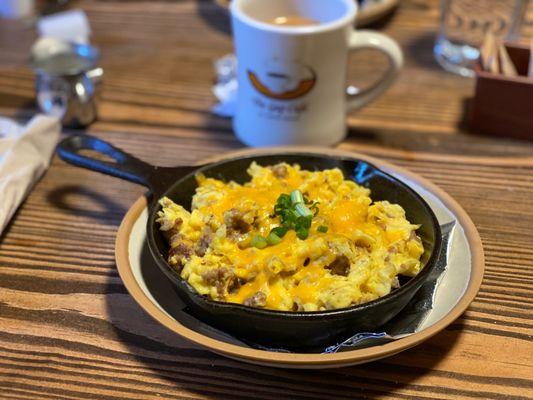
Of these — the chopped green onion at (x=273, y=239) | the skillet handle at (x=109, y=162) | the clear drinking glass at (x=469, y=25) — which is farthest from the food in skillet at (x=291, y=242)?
the clear drinking glass at (x=469, y=25)

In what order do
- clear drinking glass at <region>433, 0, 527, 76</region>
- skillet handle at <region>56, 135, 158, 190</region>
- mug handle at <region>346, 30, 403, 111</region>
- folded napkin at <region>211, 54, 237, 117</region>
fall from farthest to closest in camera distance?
clear drinking glass at <region>433, 0, 527, 76</region> < folded napkin at <region>211, 54, 237, 117</region> < mug handle at <region>346, 30, 403, 111</region> < skillet handle at <region>56, 135, 158, 190</region>

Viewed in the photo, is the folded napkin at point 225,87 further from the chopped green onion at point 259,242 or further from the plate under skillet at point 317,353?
the chopped green onion at point 259,242

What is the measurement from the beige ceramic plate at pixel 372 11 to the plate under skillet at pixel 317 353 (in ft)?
2.84

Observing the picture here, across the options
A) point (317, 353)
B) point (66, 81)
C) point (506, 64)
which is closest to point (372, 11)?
point (506, 64)

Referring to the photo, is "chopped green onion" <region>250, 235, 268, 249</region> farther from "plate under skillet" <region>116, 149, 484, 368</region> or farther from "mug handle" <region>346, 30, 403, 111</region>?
"mug handle" <region>346, 30, 403, 111</region>

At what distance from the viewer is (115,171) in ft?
4.10

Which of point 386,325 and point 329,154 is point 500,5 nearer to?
point 329,154

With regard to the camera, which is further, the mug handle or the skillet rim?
the mug handle

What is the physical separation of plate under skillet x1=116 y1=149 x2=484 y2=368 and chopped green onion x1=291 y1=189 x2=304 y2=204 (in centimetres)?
25

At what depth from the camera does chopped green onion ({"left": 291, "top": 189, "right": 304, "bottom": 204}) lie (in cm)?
111

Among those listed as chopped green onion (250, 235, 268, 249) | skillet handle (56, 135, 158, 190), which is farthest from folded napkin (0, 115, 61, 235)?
chopped green onion (250, 235, 268, 249)

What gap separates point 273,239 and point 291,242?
3 centimetres

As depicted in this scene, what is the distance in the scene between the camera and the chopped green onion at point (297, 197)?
1.11 metres

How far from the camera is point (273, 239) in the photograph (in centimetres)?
104
